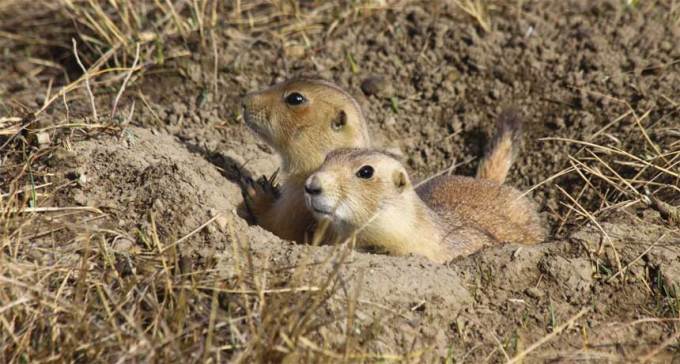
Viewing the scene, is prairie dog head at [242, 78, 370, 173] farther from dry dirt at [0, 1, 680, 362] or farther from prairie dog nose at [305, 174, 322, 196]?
prairie dog nose at [305, 174, 322, 196]

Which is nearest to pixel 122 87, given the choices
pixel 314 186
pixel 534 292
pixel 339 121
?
pixel 339 121

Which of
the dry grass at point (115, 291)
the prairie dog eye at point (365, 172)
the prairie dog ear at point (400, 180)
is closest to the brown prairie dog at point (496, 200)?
the prairie dog ear at point (400, 180)

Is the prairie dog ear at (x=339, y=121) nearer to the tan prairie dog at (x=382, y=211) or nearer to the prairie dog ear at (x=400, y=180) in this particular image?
the tan prairie dog at (x=382, y=211)

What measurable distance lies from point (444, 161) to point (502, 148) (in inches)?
21.5

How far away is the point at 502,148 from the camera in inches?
237

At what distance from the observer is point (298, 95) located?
5219 millimetres

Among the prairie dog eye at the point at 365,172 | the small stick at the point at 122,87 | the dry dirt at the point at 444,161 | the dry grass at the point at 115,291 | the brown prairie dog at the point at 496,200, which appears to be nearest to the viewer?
the dry grass at the point at 115,291

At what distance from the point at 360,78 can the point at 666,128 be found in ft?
6.82

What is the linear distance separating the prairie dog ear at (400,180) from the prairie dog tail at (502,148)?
1379mm

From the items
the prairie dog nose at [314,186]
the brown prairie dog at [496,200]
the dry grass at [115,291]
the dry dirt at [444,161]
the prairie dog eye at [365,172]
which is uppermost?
the dry grass at [115,291]

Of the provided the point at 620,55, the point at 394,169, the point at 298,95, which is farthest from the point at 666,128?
the point at 298,95

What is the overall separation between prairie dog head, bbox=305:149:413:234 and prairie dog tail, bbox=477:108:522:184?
1.37 m

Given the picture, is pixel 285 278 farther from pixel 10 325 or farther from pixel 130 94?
pixel 130 94

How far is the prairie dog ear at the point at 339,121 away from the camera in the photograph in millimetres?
5203
